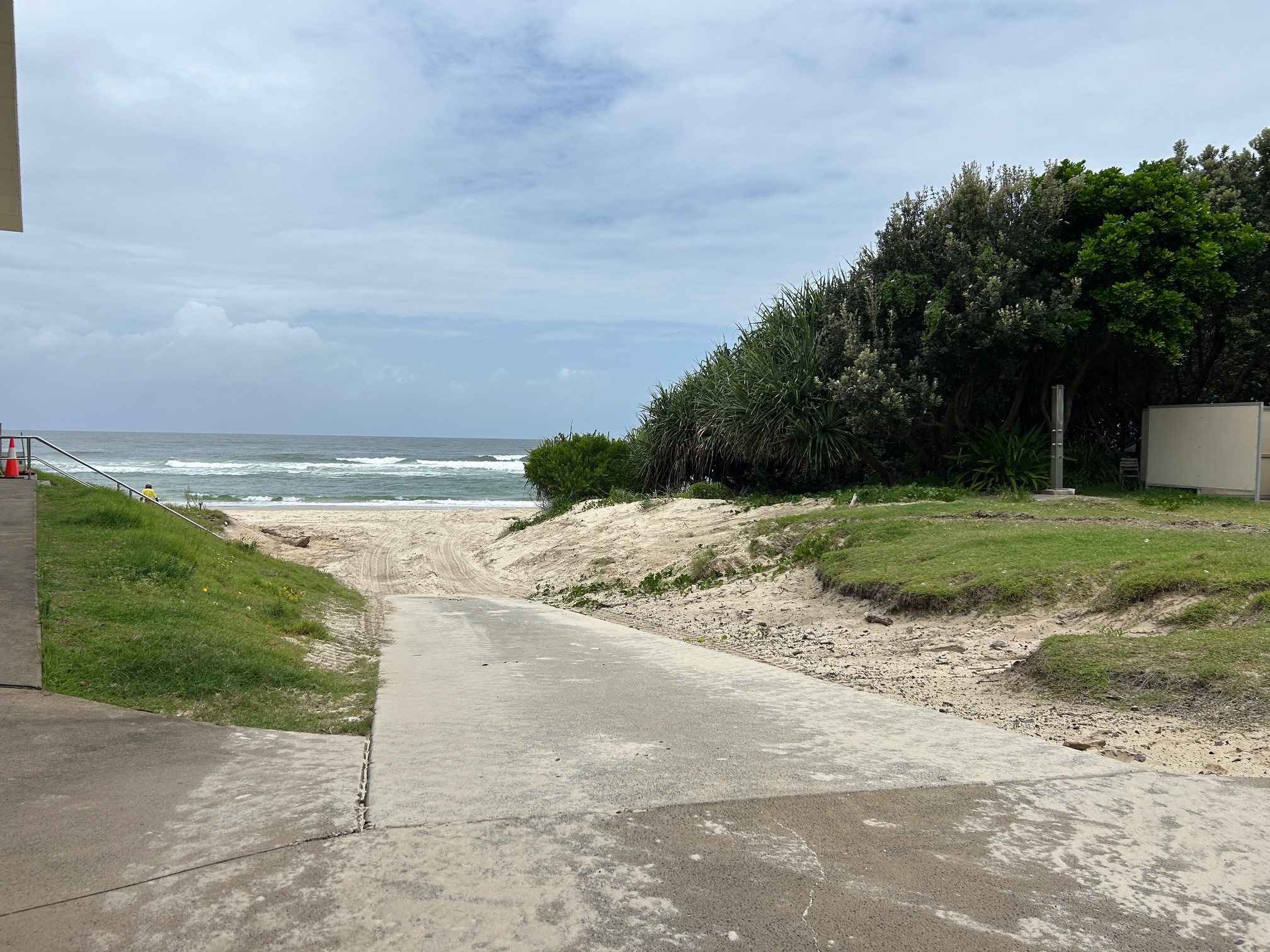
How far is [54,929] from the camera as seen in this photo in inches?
105

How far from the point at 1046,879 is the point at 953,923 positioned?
20.1 inches

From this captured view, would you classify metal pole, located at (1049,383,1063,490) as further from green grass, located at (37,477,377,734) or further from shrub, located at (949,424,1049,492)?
green grass, located at (37,477,377,734)

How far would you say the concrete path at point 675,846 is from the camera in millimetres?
2789

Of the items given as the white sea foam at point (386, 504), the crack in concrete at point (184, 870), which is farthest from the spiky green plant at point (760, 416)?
the white sea foam at point (386, 504)

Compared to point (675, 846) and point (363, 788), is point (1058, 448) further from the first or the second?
point (363, 788)

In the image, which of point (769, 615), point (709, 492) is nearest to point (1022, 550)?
point (769, 615)

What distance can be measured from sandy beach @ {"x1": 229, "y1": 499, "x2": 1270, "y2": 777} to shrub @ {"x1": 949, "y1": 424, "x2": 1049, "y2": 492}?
12.0 feet

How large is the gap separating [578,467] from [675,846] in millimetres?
20883

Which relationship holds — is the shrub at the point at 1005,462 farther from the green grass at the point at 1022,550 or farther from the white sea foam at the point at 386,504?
the white sea foam at the point at 386,504

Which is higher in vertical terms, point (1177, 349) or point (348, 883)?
point (1177, 349)

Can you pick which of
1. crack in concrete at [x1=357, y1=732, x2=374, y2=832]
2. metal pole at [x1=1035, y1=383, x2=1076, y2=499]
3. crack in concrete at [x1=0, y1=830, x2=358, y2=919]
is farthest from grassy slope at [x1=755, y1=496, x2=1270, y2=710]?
crack in concrete at [x1=0, y1=830, x2=358, y2=919]

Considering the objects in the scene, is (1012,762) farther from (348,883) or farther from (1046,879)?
(348,883)

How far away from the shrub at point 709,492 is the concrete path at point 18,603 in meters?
11.5

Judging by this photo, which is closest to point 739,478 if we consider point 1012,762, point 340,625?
point 340,625
